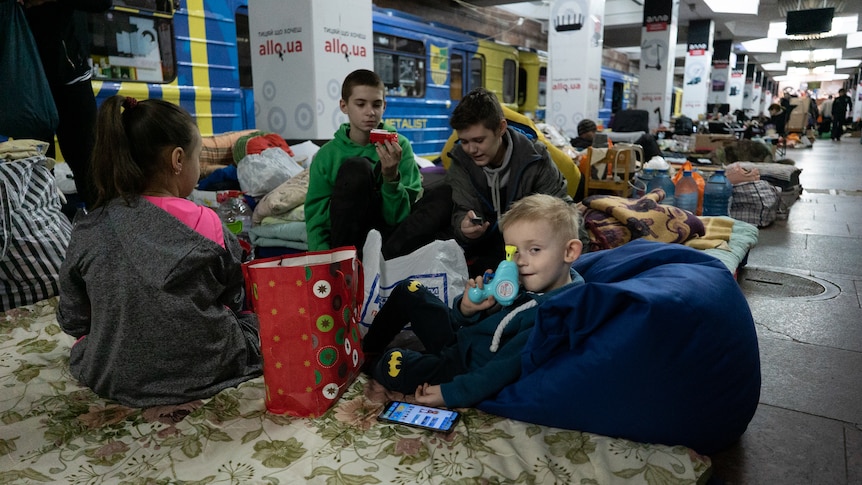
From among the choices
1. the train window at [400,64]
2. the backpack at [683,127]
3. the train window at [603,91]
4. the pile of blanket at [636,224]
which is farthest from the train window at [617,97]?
the pile of blanket at [636,224]

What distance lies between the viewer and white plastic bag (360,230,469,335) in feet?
7.55

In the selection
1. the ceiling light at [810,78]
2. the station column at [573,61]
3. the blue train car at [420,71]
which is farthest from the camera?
the ceiling light at [810,78]

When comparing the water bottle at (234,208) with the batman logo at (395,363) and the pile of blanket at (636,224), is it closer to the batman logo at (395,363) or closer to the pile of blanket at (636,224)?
the pile of blanket at (636,224)

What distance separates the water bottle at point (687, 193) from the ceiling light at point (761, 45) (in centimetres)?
2019

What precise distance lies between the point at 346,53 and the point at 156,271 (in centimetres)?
379

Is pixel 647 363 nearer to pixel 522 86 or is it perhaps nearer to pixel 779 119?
pixel 522 86

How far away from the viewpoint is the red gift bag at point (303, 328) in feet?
5.50

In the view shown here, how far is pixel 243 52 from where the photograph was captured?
577cm

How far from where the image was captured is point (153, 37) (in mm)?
4660

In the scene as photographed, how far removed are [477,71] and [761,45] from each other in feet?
59.7

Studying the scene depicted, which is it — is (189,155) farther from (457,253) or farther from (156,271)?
(457,253)

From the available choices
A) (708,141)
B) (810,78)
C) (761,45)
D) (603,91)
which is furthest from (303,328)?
(810,78)

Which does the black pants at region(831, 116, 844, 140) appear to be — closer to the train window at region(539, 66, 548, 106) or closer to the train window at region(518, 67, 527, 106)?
the train window at region(539, 66, 548, 106)

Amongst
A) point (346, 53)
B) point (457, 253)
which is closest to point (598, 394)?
point (457, 253)
